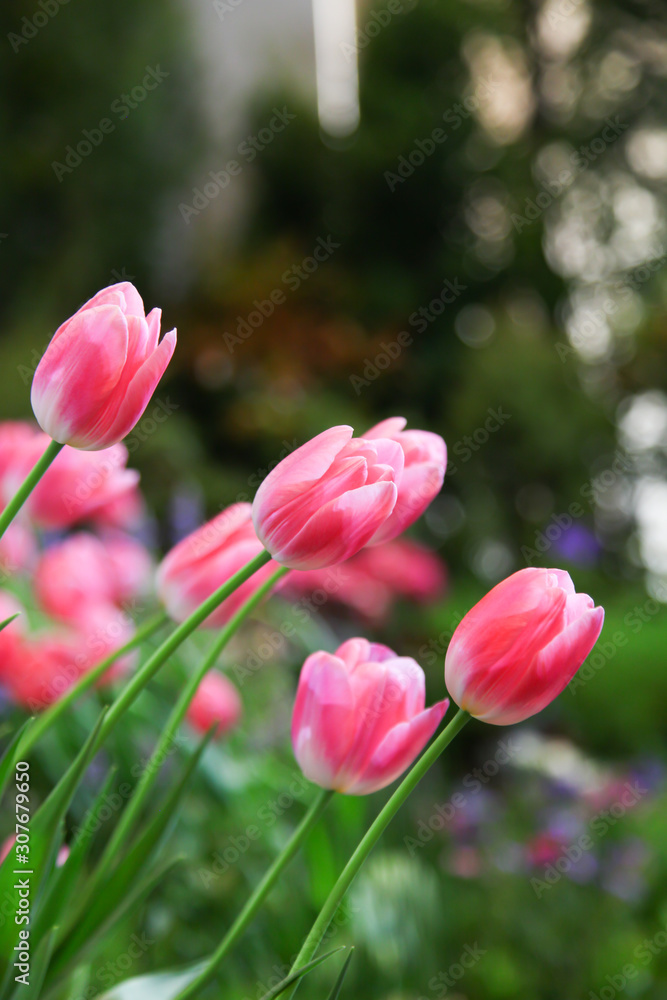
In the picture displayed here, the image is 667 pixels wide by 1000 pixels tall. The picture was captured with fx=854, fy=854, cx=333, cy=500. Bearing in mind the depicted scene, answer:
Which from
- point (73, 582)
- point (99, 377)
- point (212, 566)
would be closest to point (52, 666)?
point (73, 582)

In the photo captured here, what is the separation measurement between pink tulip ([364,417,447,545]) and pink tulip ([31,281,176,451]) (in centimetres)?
8

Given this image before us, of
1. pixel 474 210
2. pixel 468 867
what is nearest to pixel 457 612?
pixel 468 867

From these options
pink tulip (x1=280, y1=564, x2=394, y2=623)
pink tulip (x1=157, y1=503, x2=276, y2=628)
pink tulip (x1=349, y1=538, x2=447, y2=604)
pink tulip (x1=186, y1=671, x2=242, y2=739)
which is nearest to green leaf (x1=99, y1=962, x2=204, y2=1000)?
pink tulip (x1=157, y1=503, x2=276, y2=628)

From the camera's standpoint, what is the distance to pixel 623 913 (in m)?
1.01

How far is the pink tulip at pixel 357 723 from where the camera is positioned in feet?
0.96

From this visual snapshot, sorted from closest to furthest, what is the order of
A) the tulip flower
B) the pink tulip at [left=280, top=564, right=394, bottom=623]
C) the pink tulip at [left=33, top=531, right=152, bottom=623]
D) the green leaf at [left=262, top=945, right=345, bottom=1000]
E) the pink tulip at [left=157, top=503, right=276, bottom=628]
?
the green leaf at [left=262, top=945, right=345, bottom=1000]
the pink tulip at [left=157, top=503, right=276, bottom=628]
the tulip flower
the pink tulip at [left=33, top=531, right=152, bottom=623]
the pink tulip at [left=280, top=564, right=394, bottom=623]

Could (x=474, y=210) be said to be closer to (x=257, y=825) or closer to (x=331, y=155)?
(x=331, y=155)

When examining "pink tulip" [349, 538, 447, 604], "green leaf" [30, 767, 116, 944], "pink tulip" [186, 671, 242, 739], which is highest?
"green leaf" [30, 767, 116, 944]

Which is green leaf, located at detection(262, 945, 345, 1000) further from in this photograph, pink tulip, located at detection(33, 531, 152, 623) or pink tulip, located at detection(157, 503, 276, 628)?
pink tulip, located at detection(33, 531, 152, 623)

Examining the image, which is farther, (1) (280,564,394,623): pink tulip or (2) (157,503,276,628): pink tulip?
(1) (280,564,394,623): pink tulip

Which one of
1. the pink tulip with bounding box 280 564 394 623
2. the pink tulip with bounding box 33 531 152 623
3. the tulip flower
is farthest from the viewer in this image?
the pink tulip with bounding box 280 564 394 623

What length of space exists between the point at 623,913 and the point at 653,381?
8.58ft

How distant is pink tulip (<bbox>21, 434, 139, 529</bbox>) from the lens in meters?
0.36

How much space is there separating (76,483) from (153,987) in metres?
0.21
